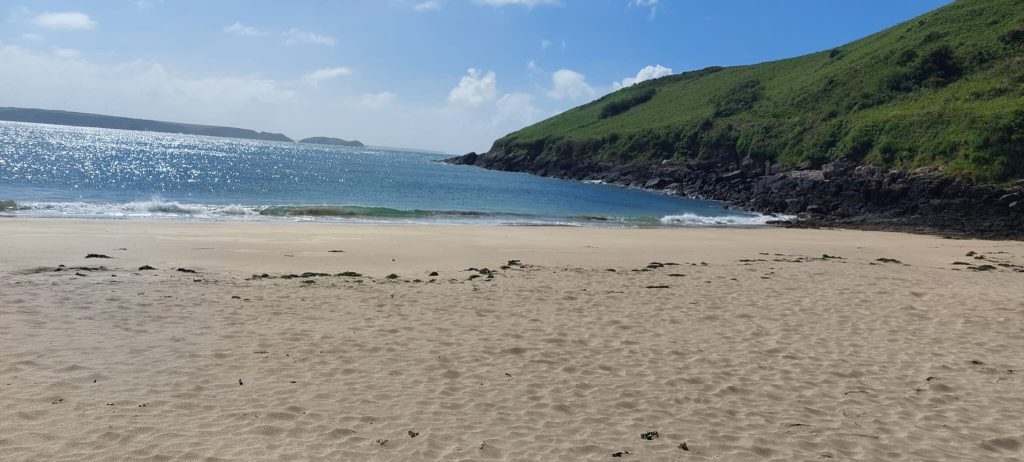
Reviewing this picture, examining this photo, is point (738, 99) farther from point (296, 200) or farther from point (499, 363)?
point (499, 363)

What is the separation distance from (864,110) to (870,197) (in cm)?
2238

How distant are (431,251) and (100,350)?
40.1ft

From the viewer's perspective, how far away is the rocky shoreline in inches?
1223

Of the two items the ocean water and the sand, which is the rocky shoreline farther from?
the sand

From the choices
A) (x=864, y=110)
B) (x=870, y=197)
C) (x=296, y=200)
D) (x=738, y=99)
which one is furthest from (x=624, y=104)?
(x=296, y=200)

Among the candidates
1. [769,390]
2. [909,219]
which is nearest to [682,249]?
[769,390]

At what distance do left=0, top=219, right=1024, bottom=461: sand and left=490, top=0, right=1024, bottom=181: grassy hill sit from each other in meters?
32.1

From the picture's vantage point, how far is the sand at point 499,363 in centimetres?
533

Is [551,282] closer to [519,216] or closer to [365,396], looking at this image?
[365,396]

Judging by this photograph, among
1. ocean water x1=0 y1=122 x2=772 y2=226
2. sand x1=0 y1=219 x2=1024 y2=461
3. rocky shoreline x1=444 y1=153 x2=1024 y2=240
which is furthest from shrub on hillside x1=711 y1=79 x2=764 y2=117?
sand x1=0 y1=219 x2=1024 y2=461

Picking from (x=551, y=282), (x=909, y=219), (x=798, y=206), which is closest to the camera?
(x=551, y=282)

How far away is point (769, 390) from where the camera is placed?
6.89 metres

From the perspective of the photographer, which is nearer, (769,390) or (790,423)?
(790,423)

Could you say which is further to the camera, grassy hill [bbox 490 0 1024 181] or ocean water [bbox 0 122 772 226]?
grassy hill [bbox 490 0 1024 181]
